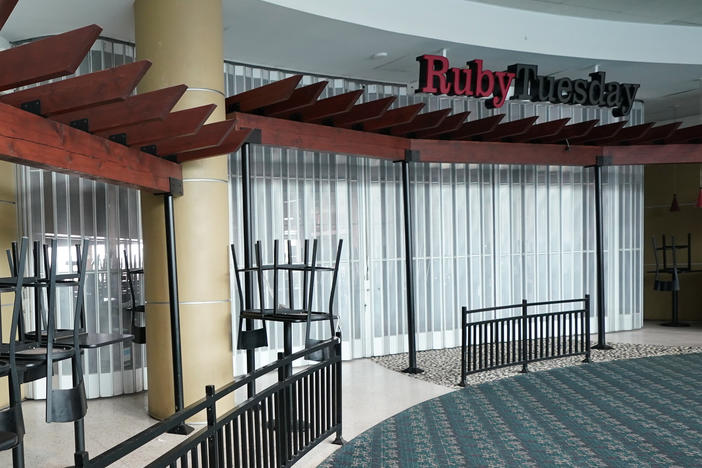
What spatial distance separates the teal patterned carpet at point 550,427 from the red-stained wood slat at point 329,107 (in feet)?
9.40

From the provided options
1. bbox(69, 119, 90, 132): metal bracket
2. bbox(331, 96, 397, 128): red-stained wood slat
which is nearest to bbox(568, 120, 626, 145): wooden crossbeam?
bbox(331, 96, 397, 128): red-stained wood slat

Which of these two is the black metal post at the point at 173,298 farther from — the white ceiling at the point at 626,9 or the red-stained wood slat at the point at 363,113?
the white ceiling at the point at 626,9

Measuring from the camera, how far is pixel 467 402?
5848 mm

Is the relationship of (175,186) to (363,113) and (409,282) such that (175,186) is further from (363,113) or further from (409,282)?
(409,282)

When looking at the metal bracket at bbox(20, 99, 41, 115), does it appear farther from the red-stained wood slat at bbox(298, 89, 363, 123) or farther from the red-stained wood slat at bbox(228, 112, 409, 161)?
the red-stained wood slat at bbox(298, 89, 363, 123)

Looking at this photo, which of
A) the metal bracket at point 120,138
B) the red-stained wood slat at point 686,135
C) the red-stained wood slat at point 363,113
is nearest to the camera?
the metal bracket at point 120,138

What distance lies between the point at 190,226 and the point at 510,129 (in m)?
4.25

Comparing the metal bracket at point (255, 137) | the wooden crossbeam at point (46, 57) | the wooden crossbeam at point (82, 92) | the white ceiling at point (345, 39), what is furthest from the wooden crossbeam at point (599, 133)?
the wooden crossbeam at point (46, 57)

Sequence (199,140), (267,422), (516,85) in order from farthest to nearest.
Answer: (516,85) < (199,140) < (267,422)

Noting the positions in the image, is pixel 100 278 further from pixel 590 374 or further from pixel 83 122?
pixel 590 374

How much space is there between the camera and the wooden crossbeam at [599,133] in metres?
8.02

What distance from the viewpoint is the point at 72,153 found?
12.0ft

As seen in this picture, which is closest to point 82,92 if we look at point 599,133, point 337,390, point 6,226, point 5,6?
point 5,6

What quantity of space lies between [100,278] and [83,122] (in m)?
3.13
